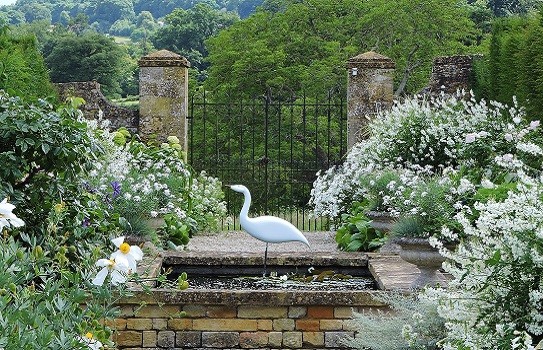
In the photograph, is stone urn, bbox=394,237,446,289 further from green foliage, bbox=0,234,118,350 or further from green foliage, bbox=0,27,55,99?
green foliage, bbox=0,27,55,99

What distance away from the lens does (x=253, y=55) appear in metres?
19.7

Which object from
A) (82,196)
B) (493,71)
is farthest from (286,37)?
(82,196)

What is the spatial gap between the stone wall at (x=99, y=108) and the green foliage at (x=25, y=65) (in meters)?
0.36

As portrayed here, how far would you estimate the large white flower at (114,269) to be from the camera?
8.43ft

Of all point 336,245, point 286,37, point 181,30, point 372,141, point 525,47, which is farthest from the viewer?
point 181,30

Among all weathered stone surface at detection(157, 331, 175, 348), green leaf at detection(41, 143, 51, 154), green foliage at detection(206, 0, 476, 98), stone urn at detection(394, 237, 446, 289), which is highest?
green foliage at detection(206, 0, 476, 98)

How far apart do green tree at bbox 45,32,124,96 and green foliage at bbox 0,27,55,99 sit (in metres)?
17.4

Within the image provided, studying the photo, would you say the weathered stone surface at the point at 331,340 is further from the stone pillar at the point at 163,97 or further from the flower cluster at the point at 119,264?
the stone pillar at the point at 163,97

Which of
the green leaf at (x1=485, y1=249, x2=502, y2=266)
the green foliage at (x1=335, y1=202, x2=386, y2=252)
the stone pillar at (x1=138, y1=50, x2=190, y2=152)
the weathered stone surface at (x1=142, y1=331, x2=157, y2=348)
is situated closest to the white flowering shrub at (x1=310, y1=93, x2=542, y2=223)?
the green foliage at (x1=335, y1=202, x2=386, y2=252)

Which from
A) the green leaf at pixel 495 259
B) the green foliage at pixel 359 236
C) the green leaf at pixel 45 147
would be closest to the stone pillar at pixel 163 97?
the green foliage at pixel 359 236

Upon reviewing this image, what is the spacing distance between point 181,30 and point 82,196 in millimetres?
26233

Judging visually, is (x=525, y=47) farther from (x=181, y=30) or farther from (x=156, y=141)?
(x=181, y=30)

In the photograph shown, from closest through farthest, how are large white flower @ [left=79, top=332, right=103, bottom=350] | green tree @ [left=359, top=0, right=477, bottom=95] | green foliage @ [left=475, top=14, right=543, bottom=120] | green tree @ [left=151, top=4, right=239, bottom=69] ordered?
1. large white flower @ [left=79, top=332, right=103, bottom=350]
2. green foliage @ [left=475, top=14, right=543, bottom=120]
3. green tree @ [left=359, top=0, right=477, bottom=95]
4. green tree @ [left=151, top=4, right=239, bottom=69]

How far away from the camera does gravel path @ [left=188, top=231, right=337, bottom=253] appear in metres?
8.35
